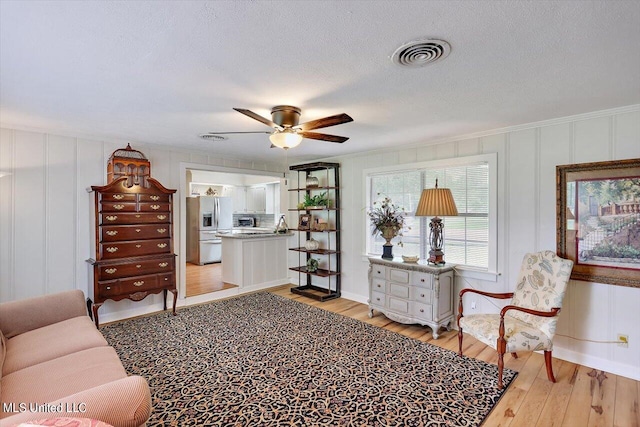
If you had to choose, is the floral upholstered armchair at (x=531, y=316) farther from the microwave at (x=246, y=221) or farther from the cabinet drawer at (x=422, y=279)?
the microwave at (x=246, y=221)

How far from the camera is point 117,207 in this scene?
3.80 metres

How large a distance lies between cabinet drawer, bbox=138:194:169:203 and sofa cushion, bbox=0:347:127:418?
7.61ft

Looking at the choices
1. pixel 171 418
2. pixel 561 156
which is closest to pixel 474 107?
pixel 561 156

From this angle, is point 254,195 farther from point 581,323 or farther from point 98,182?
point 581,323

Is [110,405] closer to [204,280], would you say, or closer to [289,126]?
[289,126]

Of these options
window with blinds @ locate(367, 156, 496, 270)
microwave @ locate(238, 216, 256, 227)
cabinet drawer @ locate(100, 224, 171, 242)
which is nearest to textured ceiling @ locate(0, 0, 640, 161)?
window with blinds @ locate(367, 156, 496, 270)

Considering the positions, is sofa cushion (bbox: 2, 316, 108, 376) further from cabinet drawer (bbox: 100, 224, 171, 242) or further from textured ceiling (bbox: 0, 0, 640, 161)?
textured ceiling (bbox: 0, 0, 640, 161)

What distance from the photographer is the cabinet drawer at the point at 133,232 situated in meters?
3.73

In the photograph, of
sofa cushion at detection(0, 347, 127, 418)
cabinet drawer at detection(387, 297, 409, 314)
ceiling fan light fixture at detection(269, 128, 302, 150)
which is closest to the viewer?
sofa cushion at detection(0, 347, 127, 418)

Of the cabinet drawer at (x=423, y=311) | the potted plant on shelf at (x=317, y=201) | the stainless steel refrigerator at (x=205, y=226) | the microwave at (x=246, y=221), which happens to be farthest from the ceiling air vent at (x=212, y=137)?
the microwave at (x=246, y=221)

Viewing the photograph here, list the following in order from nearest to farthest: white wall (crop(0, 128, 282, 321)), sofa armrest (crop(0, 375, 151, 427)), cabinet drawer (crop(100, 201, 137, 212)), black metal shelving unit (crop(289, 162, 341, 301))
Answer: sofa armrest (crop(0, 375, 151, 427)), white wall (crop(0, 128, 282, 321)), cabinet drawer (crop(100, 201, 137, 212)), black metal shelving unit (crop(289, 162, 341, 301))

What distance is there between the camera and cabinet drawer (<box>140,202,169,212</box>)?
4004 mm

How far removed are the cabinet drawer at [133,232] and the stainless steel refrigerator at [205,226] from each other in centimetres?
422

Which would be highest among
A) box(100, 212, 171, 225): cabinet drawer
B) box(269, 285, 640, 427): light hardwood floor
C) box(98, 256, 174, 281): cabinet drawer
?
box(100, 212, 171, 225): cabinet drawer
